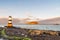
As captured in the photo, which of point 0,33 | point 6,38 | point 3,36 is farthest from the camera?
point 0,33

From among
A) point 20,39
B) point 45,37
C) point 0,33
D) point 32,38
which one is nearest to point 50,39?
point 45,37

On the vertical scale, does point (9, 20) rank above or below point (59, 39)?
above

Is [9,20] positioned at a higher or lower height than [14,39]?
higher

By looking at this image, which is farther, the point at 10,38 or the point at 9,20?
the point at 9,20

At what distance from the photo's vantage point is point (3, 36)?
381 cm

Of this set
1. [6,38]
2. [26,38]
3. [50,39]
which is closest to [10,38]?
[6,38]

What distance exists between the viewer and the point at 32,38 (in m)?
3.37

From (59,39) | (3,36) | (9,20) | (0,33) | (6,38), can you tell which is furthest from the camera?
(9,20)

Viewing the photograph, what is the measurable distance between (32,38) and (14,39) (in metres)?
0.39

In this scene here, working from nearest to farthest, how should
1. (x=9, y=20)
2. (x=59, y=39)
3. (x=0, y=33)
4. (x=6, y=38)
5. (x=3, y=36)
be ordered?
(x=59, y=39) < (x=6, y=38) < (x=3, y=36) < (x=0, y=33) < (x=9, y=20)

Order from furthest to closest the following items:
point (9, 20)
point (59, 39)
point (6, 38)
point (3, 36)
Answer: point (9, 20) → point (3, 36) → point (6, 38) → point (59, 39)

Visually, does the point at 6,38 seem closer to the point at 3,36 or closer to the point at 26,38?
the point at 3,36

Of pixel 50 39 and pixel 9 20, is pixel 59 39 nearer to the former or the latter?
pixel 50 39

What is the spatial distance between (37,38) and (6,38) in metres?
0.72
